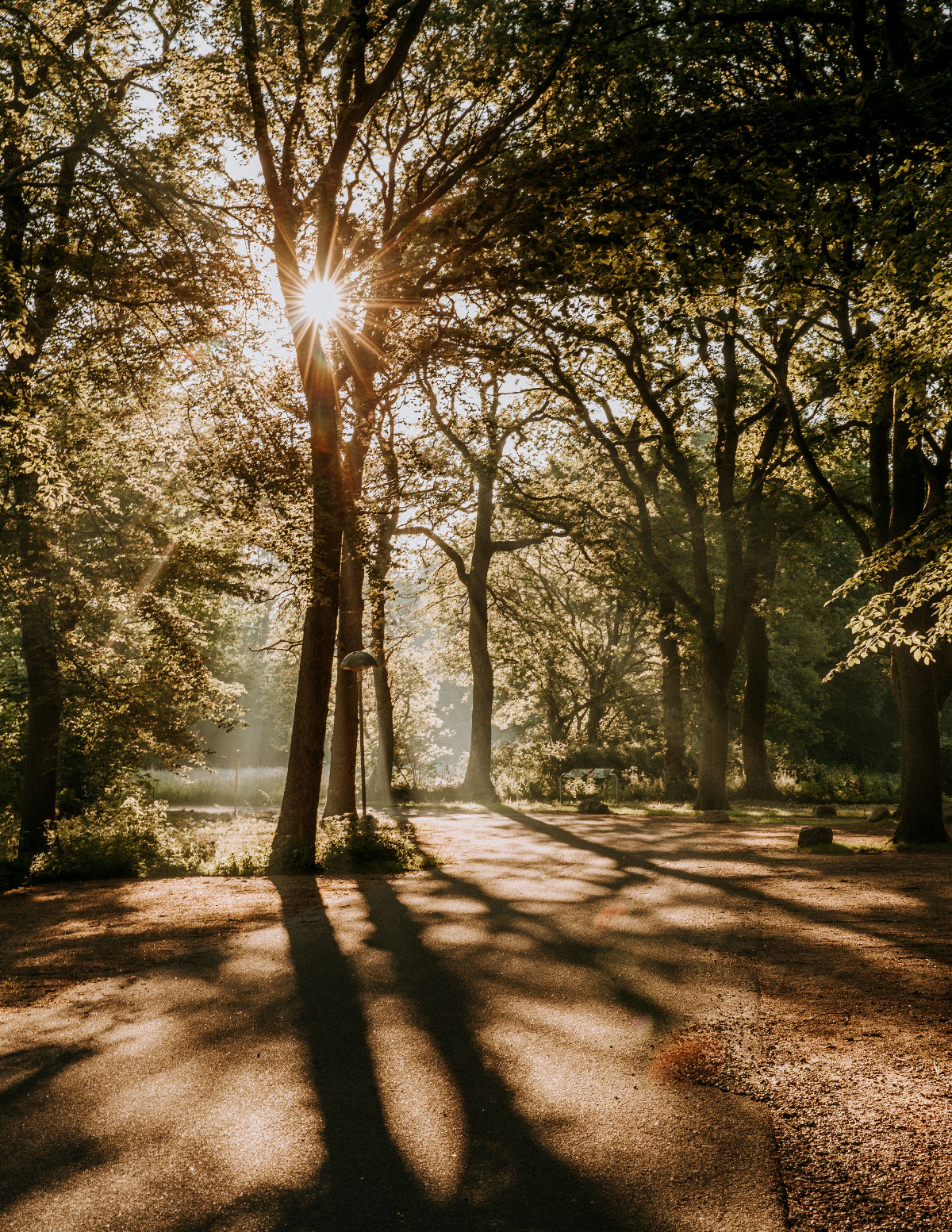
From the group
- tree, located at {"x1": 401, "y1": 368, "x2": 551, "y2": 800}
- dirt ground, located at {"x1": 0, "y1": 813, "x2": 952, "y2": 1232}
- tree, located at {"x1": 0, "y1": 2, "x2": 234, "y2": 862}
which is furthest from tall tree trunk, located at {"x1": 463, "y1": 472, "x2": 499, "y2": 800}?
tree, located at {"x1": 0, "y1": 2, "x2": 234, "y2": 862}

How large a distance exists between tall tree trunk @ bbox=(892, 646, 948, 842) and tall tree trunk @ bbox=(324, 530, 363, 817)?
10.4 metres

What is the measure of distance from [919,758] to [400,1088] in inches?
437

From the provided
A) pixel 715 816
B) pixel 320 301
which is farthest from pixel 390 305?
pixel 715 816

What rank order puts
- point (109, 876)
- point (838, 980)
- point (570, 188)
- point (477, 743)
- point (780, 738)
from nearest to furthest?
point (838, 980) < point (570, 188) < point (109, 876) < point (477, 743) < point (780, 738)

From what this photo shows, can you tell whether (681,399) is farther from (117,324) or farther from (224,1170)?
(224,1170)

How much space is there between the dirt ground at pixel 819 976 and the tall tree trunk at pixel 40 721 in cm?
443

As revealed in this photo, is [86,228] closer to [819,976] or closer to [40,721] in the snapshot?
[40,721]

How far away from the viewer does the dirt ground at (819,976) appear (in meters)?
3.11

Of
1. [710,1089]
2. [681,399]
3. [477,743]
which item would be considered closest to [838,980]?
[710,1089]

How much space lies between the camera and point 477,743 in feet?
93.3

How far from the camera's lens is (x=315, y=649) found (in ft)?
38.9

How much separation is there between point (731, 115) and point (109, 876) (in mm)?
11825

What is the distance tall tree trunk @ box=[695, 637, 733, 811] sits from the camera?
1984 centimetres

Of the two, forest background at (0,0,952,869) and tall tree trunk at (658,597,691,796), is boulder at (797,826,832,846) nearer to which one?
forest background at (0,0,952,869)
